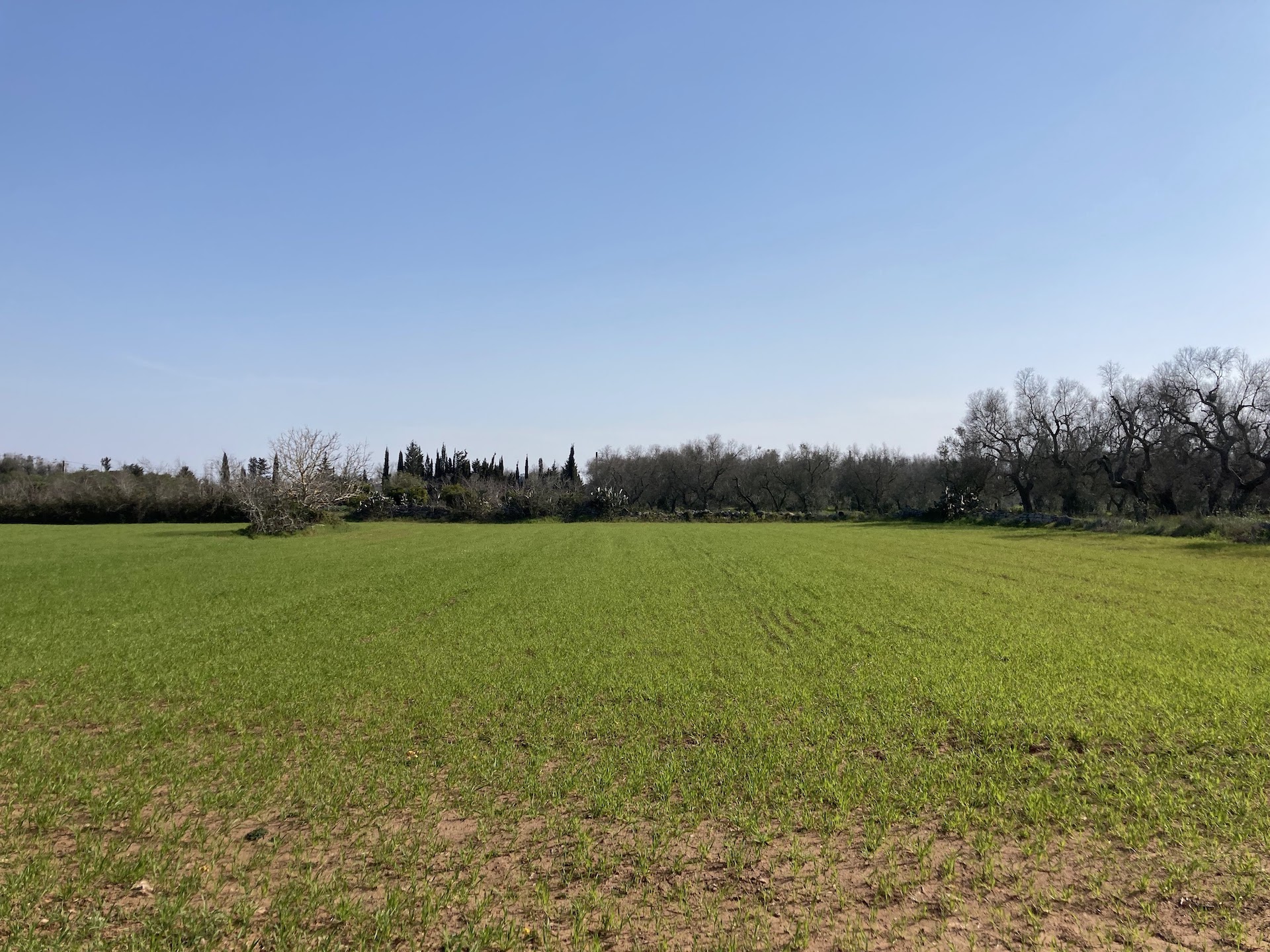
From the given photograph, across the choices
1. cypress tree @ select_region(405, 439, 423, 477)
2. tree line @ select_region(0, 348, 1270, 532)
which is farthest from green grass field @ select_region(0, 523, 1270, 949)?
cypress tree @ select_region(405, 439, 423, 477)

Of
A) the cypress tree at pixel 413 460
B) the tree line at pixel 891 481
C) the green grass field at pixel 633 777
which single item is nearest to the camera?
the green grass field at pixel 633 777

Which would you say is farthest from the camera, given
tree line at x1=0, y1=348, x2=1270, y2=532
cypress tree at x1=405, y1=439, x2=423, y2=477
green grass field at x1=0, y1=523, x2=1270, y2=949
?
cypress tree at x1=405, y1=439, x2=423, y2=477

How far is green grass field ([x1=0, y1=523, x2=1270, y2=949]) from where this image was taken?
3775 mm

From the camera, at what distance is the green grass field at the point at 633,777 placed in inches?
149

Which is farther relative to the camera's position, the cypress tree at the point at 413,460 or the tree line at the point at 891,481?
the cypress tree at the point at 413,460

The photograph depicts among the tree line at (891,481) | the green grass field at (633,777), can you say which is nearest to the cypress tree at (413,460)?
the tree line at (891,481)

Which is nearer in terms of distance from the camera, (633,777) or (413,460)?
(633,777)

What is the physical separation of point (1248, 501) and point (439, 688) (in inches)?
2398

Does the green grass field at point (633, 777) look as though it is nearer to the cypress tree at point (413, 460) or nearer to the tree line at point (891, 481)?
the tree line at point (891, 481)

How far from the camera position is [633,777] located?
5.63m

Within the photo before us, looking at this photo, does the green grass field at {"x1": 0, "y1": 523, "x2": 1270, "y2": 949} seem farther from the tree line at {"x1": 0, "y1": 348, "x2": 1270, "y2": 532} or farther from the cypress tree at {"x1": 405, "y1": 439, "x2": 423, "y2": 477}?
the cypress tree at {"x1": 405, "y1": 439, "x2": 423, "y2": 477}

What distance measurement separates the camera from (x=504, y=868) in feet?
13.9

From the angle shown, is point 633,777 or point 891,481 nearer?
point 633,777

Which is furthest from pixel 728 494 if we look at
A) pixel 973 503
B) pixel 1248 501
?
pixel 1248 501
